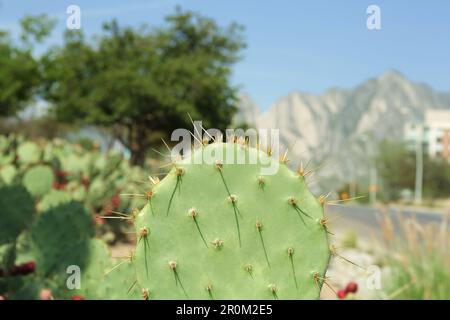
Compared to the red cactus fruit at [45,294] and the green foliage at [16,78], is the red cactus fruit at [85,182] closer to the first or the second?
the red cactus fruit at [45,294]

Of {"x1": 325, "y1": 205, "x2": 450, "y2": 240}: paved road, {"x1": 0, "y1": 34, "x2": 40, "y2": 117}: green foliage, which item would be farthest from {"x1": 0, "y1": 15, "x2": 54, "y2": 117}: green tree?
{"x1": 325, "y1": 205, "x2": 450, "y2": 240}: paved road

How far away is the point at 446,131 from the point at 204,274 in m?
99.6

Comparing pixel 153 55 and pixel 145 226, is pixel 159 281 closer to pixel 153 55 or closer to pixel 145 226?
pixel 145 226

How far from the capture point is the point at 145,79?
92.0 ft

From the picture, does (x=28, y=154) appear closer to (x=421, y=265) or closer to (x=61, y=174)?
(x=61, y=174)

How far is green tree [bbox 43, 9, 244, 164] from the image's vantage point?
28125 mm

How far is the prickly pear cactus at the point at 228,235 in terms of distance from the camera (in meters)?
1.97

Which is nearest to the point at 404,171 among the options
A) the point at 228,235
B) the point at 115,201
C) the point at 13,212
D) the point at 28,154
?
the point at 115,201

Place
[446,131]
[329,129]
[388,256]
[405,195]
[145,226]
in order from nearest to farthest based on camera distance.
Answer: [145,226] < [388,256] < [405,195] < [446,131] < [329,129]

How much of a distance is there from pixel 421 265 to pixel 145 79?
72.7 ft

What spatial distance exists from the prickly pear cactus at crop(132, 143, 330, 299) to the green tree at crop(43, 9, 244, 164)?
24.8m

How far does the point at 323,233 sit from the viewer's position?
2.01 m

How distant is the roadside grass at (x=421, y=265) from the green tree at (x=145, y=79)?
65.6 feet
